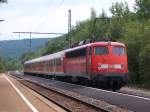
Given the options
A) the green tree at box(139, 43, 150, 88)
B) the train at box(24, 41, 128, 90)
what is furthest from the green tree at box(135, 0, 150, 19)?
the train at box(24, 41, 128, 90)

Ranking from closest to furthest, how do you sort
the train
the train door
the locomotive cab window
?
the train
the train door
the locomotive cab window

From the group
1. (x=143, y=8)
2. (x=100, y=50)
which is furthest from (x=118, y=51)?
(x=143, y=8)

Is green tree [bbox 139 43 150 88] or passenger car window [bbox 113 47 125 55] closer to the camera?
passenger car window [bbox 113 47 125 55]

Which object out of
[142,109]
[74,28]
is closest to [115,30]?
[142,109]

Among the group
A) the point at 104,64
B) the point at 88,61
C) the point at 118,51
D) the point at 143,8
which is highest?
the point at 143,8

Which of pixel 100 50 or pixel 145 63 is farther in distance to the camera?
pixel 145 63

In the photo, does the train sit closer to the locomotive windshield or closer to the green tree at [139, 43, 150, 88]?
the locomotive windshield

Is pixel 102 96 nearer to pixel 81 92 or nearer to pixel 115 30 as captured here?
pixel 81 92

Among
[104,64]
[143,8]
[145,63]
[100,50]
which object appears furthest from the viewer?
[143,8]

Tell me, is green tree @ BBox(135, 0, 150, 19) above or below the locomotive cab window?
above

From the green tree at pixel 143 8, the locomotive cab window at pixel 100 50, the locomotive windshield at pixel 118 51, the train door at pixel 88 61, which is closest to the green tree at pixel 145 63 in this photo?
the locomotive windshield at pixel 118 51

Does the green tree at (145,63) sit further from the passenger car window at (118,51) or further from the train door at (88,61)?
the train door at (88,61)

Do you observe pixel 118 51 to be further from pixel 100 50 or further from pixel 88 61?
pixel 88 61

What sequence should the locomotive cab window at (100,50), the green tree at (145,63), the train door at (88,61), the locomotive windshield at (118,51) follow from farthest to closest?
the green tree at (145,63)
the locomotive windshield at (118,51)
the locomotive cab window at (100,50)
the train door at (88,61)
